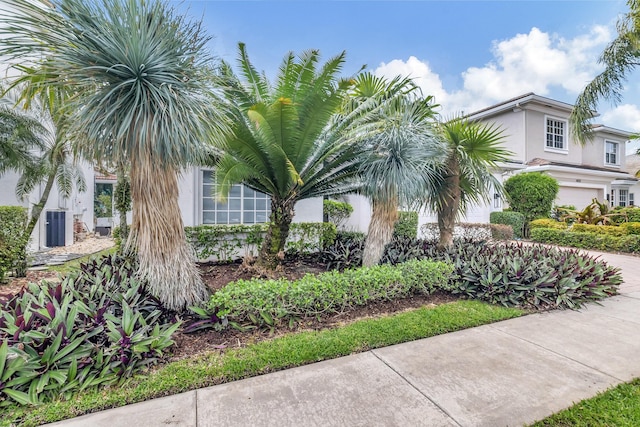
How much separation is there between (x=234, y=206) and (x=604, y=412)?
8.96 metres

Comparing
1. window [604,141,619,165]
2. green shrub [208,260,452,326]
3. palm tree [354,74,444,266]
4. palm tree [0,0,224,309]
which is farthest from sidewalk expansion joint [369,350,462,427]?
window [604,141,619,165]

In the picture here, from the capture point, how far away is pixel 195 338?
4000mm

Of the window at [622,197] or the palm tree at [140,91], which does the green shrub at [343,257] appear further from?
the window at [622,197]

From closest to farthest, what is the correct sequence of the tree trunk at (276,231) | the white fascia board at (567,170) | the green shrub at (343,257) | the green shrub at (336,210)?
1. the tree trunk at (276,231)
2. the green shrub at (343,257)
3. the green shrub at (336,210)
4. the white fascia board at (567,170)

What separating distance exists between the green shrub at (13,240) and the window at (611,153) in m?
33.4

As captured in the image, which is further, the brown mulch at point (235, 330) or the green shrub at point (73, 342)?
the brown mulch at point (235, 330)

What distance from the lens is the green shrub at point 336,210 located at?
12.9 meters

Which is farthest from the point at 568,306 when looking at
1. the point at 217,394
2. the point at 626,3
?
the point at 626,3

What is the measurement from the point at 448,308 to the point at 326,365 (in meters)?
2.81

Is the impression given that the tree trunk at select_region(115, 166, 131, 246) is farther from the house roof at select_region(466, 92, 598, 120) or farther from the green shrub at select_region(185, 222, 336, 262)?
the house roof at select_region(466, 92, 598, 120)

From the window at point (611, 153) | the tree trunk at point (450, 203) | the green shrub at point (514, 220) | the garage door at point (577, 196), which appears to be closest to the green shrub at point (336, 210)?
the tree trunk at point (450, 203)

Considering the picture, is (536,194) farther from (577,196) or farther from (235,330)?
(235,330)

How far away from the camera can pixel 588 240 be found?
12078 mm

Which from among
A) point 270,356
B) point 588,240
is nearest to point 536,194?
point 588,240
